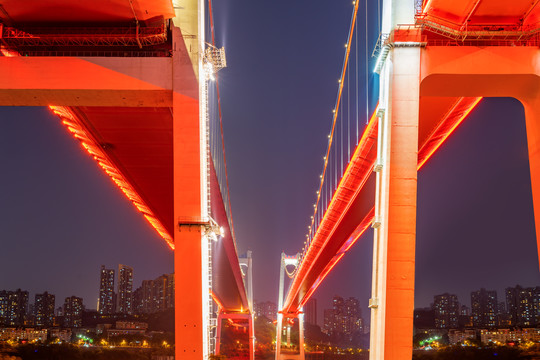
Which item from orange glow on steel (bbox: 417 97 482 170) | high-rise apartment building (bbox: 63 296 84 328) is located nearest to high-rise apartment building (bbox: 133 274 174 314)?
high-rise apartment building (bbox: 63 296 84 328)

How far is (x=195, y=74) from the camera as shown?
1223 cm

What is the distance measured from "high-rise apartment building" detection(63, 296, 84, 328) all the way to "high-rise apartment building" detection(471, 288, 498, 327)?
76385mm

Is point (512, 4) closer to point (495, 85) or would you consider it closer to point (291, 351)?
point (495, 85)

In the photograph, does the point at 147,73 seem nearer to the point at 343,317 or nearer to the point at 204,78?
the point at 204,78

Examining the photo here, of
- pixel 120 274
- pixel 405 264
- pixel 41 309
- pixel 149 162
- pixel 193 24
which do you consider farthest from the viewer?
pixel 120 274

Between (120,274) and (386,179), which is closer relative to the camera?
(386,179)

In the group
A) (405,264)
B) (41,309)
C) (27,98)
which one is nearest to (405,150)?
(405,264)

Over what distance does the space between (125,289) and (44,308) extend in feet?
75.6

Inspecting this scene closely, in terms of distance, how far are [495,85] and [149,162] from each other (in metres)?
11.1

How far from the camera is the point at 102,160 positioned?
1912 centimetres

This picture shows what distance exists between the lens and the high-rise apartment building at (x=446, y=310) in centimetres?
11906

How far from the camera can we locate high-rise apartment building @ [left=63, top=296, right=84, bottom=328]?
395 feet

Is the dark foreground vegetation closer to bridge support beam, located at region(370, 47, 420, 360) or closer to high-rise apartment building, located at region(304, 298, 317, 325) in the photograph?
bridge support beam, located at region(370, 47, 420, 360)

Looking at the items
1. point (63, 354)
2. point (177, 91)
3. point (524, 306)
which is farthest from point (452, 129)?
point (524, 306)
